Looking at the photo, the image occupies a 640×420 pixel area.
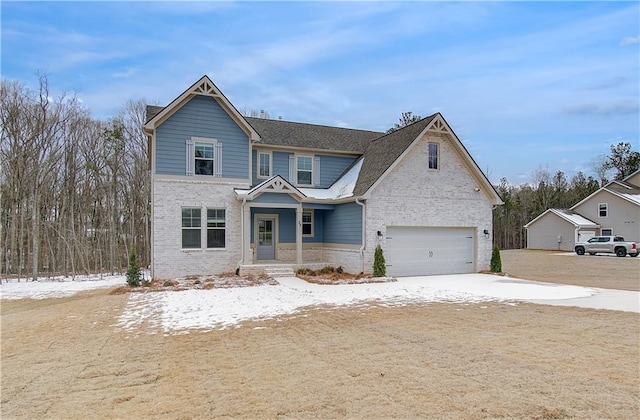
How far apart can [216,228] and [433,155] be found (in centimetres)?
995

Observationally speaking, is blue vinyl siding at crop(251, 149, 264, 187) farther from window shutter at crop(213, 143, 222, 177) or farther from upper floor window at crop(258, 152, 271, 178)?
window shutter at crop(213, 143, 222, 177)

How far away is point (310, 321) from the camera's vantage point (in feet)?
29.5

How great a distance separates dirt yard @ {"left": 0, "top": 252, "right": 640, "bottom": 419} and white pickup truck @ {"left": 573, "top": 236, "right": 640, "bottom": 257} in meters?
26.8

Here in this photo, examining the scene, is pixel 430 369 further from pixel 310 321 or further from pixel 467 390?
pixel 310 321

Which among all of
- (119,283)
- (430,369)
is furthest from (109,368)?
(119,283)

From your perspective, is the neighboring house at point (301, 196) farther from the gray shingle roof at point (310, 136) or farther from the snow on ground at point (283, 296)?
the snow on ground at point (283, 296)

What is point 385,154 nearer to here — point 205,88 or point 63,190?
point 205,88

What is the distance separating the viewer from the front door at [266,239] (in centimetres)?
1909

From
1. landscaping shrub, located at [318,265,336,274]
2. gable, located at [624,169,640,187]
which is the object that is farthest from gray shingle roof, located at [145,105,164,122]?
gable, located at [624,169,640,187]

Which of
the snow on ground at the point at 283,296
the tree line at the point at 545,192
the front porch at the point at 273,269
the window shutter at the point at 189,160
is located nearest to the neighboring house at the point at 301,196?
the window shutter at the point at 189,160

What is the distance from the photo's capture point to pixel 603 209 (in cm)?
3769

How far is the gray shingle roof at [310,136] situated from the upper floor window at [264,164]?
0.66 meters

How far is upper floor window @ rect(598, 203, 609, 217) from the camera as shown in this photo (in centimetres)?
3738

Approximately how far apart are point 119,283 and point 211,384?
1329 cm
